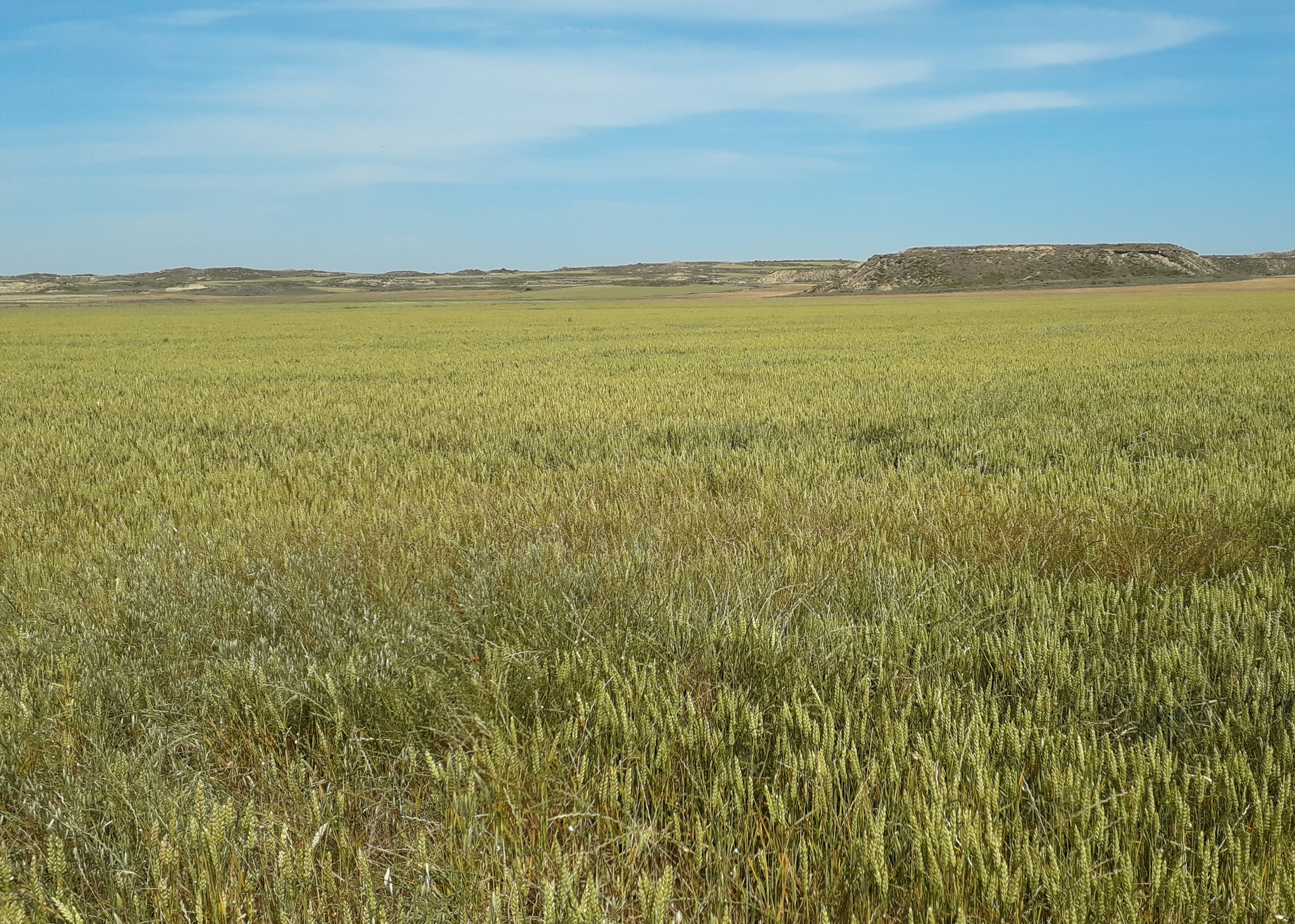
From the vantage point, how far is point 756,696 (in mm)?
3014

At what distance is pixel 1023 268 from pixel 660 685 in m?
128

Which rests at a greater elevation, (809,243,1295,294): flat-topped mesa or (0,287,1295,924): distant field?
(809,243,1295,294): flat-topped mesa

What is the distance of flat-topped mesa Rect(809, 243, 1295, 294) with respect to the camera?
113875mm

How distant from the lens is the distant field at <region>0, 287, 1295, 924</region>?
6.78ft

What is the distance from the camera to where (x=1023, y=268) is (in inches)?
4673

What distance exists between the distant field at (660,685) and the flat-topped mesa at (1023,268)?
104m

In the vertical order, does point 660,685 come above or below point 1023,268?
below

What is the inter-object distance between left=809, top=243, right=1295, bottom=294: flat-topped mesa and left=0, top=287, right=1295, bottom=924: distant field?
103951mm

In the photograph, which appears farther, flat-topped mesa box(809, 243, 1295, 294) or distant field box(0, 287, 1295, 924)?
flat-topped mesa box(809, 243, 1295, 294)

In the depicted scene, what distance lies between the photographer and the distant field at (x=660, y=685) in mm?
2066

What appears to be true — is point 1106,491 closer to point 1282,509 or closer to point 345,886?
point 1282,509

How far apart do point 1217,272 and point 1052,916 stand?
147 meters

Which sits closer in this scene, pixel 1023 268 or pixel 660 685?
pixel 660 685

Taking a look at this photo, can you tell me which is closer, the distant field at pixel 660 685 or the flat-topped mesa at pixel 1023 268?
the distant field at pixel 660 685
